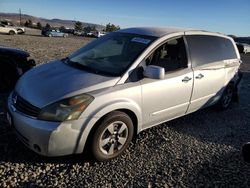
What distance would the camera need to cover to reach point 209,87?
5434mm

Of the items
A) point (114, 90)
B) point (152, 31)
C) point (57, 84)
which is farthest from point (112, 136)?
point (152, 31)

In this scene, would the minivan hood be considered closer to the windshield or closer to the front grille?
the front grille

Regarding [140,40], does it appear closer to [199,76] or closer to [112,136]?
[199,76]

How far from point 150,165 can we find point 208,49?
261 centimetres

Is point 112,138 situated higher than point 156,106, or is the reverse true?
point 156,106

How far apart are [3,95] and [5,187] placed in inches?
137

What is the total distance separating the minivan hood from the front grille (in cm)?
4

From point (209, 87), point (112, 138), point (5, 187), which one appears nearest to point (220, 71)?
point (209, 87)

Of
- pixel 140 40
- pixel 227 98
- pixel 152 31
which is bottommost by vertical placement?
pixel 227 98

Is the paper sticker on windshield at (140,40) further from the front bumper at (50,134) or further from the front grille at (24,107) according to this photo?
the front grille at (24,107)

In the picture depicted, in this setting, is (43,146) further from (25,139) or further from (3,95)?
(3,95)

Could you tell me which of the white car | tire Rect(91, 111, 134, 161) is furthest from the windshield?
the white car

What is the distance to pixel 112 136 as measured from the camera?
3914 mm

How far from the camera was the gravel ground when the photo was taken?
3.50 m
